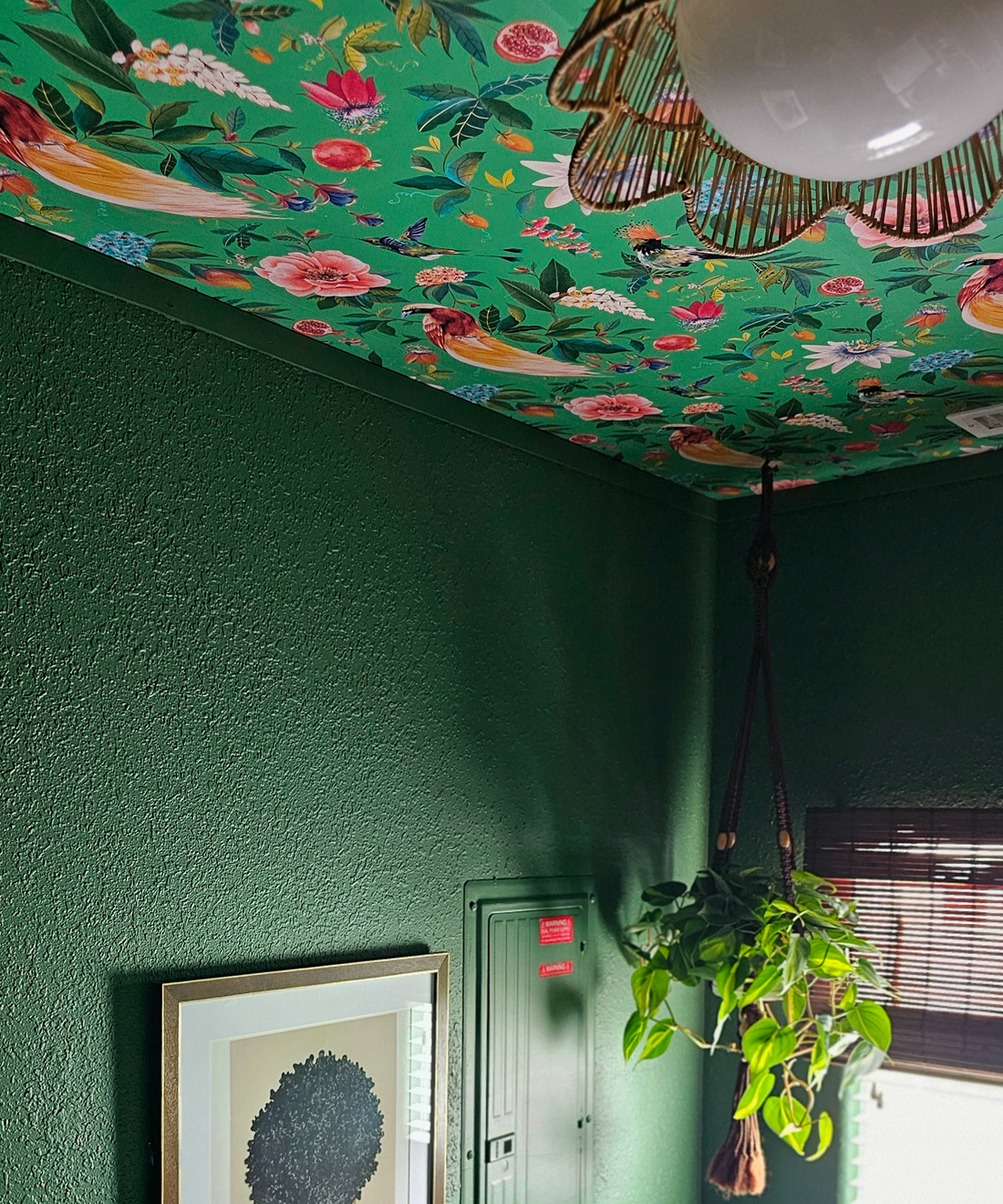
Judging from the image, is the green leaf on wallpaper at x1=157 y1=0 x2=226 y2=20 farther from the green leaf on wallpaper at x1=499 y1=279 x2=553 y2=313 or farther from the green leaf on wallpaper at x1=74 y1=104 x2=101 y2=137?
the green leaf on wallpaper at x1=499 y1=279 x2=553 y2=313

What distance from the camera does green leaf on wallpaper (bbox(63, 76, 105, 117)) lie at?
1229 mm

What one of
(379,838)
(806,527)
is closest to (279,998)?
(379,838)

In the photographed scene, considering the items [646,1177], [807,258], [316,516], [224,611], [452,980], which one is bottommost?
[646,1177]

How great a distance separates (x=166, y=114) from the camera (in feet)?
4.19

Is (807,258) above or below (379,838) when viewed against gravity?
above

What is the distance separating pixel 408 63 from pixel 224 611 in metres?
0.92

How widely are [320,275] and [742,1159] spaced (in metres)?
1.97

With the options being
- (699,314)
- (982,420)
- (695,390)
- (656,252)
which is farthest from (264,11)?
(982,420)

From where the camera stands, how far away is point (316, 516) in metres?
1.96

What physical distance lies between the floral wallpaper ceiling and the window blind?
0.88m

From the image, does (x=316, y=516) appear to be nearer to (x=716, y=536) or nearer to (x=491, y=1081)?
(x=491, y=1081)

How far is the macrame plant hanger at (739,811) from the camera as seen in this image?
2367 mm

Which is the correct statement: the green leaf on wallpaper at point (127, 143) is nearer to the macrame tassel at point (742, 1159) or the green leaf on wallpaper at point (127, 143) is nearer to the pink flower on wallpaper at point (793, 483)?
the pink flower on wallpaper at point (793, 483)

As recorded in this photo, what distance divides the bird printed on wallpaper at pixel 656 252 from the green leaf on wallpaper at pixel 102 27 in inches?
25.7
